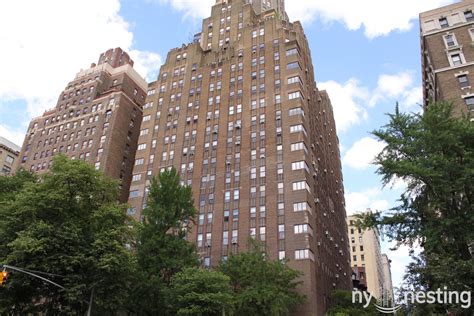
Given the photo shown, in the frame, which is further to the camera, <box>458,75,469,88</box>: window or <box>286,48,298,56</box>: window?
<box>286,48,298,56</box>: window

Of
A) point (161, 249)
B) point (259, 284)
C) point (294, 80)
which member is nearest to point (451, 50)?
point (294, 80)

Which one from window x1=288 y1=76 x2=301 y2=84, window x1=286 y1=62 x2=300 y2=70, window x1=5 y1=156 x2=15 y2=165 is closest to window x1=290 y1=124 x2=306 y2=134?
window x1=288 y1=76 x2=301 y2=84

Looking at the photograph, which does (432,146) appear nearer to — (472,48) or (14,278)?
(472,48)

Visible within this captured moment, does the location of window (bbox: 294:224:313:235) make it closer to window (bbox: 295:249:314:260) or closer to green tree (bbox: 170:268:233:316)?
window (bbox: 295:249:314:260)

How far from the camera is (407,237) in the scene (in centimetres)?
3108

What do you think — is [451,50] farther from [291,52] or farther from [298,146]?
[291,52]

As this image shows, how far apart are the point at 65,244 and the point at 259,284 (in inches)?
892

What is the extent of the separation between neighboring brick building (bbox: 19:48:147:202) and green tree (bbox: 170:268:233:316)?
54542 millimetres

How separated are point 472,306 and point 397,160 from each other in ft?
36.2

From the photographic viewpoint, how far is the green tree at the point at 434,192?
89.2 ft

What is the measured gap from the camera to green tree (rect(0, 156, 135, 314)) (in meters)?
32.0

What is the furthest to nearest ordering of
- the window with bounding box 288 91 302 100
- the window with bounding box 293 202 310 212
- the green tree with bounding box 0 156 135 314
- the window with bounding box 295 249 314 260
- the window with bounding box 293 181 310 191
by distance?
the window with bounding box 288 91 302 100, the window with bounding box 293 181 310 191, the window with bounding box 293 202 310 212, the window with bounding box 295 249 314 260, the green tree with bounding box 0 156 135 314

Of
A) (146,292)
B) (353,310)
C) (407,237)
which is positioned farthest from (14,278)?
(353,310)

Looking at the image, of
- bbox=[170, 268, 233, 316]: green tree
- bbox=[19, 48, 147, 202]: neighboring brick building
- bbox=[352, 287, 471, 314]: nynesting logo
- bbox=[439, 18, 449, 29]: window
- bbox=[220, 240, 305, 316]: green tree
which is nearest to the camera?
bbox=[352, 287, 471, 314]: nynesting logo
